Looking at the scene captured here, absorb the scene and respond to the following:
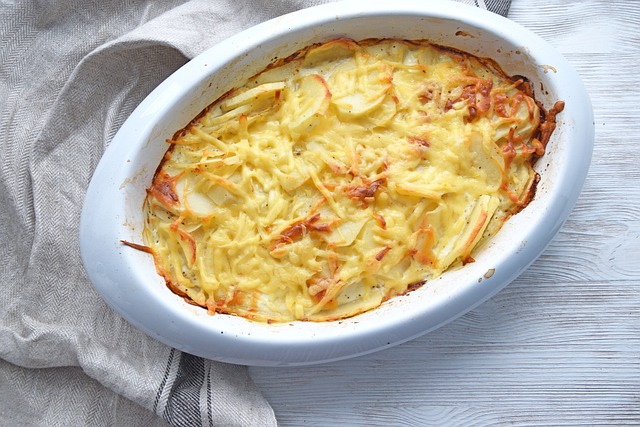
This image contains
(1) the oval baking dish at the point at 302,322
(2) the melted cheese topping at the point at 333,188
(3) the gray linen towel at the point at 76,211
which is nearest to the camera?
(1) the oval baking dish at the point at 302,322

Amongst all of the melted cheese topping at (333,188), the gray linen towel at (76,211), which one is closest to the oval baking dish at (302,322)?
the melted cheese topping at (333,188)

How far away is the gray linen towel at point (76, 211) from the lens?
2244mm

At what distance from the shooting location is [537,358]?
7.56 feet

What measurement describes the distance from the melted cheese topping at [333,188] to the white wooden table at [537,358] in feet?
1.16

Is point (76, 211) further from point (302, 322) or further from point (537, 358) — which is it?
point (537, 358)

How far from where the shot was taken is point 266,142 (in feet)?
6.89

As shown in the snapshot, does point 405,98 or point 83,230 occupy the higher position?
point 405,98

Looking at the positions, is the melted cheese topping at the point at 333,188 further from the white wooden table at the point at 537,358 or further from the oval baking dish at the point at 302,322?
the white wooden table at the point at 537,358

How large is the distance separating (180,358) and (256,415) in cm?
31

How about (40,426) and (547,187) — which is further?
(40,426)

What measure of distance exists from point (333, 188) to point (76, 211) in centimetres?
91

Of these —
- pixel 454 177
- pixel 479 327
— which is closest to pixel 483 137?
pixel 454 177

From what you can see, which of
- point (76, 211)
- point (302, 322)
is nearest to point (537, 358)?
point (302, 322)

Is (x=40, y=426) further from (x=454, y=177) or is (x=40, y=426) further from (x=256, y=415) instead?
(x=454, y=177)
